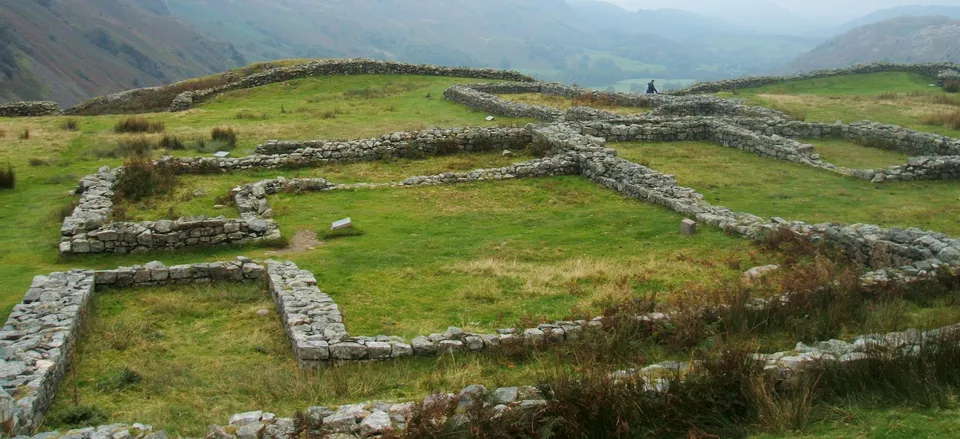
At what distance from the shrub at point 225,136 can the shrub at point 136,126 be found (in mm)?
2590

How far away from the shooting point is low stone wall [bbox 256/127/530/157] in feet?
75.7

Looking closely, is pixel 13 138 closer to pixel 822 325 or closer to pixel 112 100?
pixel 112 100

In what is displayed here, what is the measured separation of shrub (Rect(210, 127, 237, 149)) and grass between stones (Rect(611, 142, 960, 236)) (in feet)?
41.5

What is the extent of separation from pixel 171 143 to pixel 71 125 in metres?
6.39

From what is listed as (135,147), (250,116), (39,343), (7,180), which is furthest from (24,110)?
(39,343)

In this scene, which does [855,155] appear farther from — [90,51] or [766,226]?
[90,51]

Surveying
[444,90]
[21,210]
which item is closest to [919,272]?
[21,210]

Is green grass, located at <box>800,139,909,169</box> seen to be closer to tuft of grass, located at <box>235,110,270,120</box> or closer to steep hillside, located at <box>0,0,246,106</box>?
tuft of grass, located at <box>235,110,270,120</box>

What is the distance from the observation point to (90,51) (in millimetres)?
106625

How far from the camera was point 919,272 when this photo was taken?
11312 mm

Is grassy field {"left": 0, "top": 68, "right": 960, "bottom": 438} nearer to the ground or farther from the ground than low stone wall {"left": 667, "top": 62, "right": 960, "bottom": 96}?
nearer to the ground

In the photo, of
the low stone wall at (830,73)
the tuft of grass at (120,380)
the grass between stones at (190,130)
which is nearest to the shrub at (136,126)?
the grass between stones at (190,130)

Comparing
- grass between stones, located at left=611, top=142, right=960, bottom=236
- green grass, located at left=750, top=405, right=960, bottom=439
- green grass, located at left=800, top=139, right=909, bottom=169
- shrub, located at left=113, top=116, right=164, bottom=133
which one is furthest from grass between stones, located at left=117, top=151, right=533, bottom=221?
green grass, located at left=750, top=405, right=960, bottom=439

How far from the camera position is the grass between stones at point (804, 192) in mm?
16531
